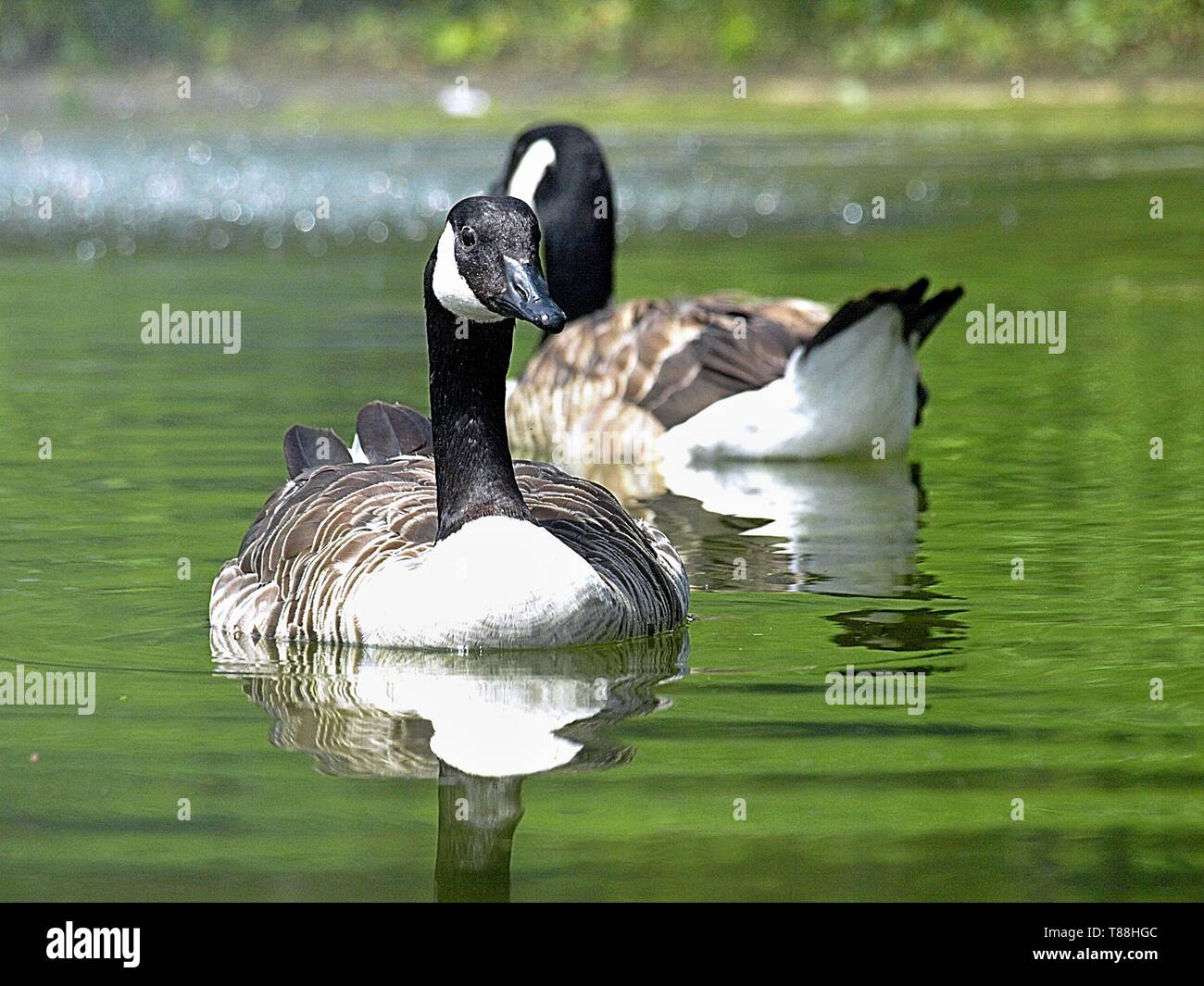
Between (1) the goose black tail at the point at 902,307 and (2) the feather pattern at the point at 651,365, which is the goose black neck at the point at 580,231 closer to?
(2) the feather pattern at the point at 651,365

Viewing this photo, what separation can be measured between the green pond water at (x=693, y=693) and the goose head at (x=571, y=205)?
94cm

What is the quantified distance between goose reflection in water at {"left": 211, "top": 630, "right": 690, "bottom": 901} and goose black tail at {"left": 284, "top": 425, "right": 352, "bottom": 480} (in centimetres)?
101

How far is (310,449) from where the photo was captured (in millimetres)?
7738

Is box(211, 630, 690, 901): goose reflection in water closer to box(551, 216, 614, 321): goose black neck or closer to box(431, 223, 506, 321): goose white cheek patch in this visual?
box(431, 223, 506, 321): goose white cheek patch

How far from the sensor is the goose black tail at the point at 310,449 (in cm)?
769

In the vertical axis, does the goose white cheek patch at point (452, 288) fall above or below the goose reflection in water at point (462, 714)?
above

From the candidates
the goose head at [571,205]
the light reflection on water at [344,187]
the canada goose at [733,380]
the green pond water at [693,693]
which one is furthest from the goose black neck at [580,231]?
the light reflection on water at [344,187]

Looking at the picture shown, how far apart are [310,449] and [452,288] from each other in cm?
144

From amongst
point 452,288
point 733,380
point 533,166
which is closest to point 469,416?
point 452,288

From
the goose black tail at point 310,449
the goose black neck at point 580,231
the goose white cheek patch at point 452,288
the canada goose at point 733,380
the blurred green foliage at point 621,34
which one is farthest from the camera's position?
the blurred green foliage at point 621,34
